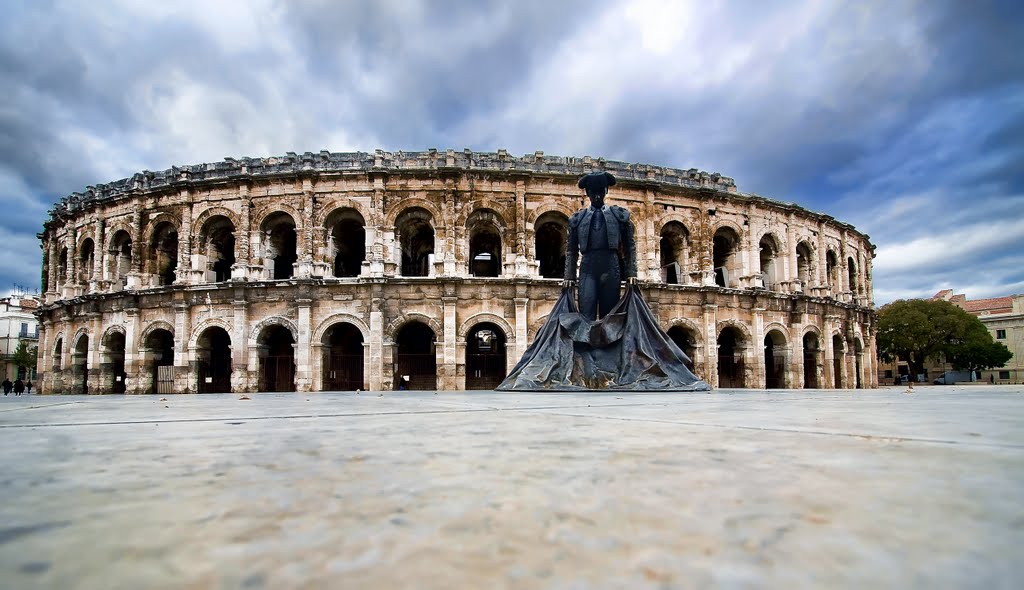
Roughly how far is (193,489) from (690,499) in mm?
977

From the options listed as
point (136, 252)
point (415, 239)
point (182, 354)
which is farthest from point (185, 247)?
point (415, 239)

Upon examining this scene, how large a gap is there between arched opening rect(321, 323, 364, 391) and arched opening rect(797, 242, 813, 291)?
18.2 m

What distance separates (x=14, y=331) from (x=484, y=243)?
4687 cm

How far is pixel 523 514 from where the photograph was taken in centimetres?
87

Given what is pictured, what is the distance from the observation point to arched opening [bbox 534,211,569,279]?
18953 millimetres

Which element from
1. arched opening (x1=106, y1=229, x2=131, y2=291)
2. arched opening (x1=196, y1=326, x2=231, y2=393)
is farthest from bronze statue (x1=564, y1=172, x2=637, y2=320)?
arched opening (x1=106, y1=229, x2=131, y2=291)

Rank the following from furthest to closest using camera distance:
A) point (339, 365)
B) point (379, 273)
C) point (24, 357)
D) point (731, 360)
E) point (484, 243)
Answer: point (24, 357)
point (484, 243)
point (731, 360)
point (339, 365)
point (379, 273)

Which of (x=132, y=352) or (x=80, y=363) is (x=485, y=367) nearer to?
(x=132, y=352)

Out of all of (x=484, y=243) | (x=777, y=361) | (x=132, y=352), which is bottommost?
(x=777, y=361)

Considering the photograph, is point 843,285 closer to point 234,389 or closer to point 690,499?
point 234,389

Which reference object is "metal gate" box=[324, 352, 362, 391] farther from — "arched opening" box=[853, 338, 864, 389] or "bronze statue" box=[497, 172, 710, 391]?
"arched opening" box=[853, 338, 864, 389]

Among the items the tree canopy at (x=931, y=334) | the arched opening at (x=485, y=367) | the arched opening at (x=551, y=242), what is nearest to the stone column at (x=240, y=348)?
the arched opening at (x=485, y=367)

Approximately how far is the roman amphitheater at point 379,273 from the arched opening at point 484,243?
0.42ft

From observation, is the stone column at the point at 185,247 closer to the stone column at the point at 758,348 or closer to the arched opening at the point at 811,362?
→ the stone column at the point at 758,348
